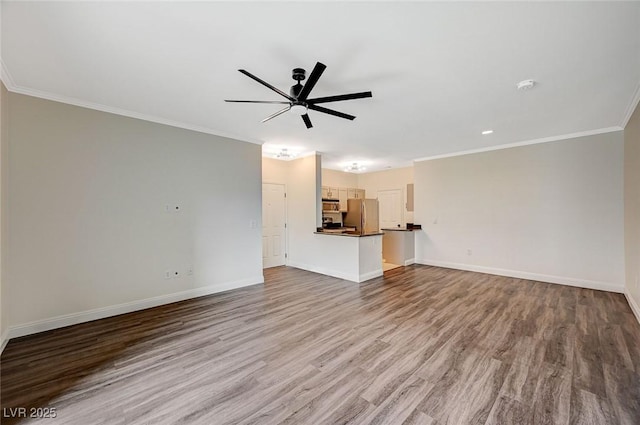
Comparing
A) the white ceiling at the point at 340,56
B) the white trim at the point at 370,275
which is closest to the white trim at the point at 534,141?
the white ceiling at the point at 340,56

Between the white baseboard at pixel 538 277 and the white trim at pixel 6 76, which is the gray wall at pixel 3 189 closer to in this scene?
the white trim at pixel 6 76

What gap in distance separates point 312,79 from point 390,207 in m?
6.86

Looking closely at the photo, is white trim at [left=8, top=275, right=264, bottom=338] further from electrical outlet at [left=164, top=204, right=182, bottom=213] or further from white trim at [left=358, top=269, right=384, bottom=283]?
white trim at [left=358, top=269, right=384, bottom=283]

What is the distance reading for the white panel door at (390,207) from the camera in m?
8.25

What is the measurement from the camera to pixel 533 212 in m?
5.06

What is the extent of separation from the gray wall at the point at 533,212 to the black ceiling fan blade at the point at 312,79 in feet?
16.4

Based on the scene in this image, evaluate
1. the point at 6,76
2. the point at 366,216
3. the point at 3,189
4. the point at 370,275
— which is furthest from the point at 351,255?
the point at 6,76

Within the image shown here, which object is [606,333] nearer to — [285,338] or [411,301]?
[411,301]

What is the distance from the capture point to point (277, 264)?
6578 mm

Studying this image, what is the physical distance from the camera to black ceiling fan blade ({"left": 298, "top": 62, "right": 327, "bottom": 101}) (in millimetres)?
1958

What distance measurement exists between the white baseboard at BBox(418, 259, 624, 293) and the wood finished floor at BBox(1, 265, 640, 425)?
1.90 feet

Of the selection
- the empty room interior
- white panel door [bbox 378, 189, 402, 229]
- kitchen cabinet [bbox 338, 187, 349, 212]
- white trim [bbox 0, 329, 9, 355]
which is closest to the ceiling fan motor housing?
the empty room interior

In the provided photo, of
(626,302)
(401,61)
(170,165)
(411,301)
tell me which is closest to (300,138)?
(170,165)

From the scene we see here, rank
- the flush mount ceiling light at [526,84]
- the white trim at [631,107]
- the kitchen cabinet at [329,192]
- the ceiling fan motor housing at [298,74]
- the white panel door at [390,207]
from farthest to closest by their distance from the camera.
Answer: the white panel door at [390,207], the kitchen cabinet at [329,192], the white trim at [631,107], the flush mount ceiling light at [526,84], the ceiling fan motor housing at [298,74]
